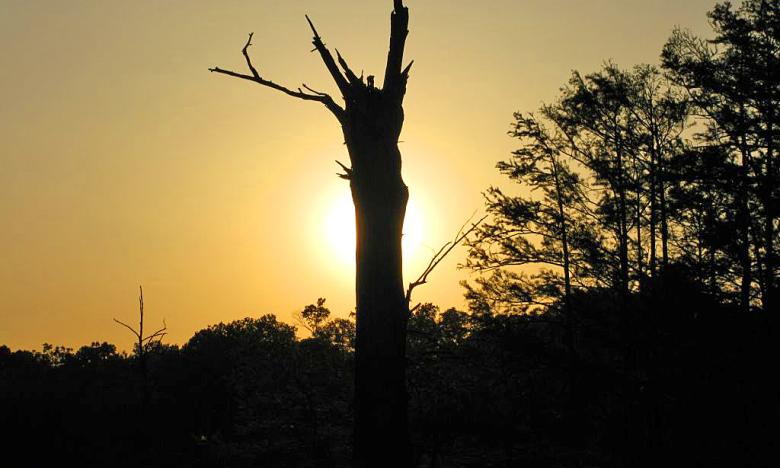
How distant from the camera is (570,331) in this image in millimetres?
21719

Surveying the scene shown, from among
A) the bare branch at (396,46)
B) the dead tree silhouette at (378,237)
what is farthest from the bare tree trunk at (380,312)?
the bare branch at (396,46)

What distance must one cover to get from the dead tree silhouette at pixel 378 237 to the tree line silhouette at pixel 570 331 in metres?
0.02

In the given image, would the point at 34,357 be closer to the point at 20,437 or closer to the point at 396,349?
the point at 20,437

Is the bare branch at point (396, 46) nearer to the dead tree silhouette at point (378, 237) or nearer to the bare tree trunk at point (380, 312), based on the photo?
the dead tree silhouette at point (378, 237)

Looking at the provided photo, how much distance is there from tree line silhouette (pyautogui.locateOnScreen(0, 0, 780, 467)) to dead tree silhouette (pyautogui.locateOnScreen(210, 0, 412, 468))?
2 cm

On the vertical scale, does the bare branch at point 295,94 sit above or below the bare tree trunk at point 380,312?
above

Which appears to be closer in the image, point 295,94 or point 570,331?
point 295,94

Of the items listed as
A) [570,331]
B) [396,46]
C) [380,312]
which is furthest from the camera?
[570,331]

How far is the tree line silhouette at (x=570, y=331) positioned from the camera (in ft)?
22.6

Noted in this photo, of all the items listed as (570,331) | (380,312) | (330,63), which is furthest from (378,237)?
(570,331)

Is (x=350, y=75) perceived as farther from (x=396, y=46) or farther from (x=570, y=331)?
(x=570, y=331)

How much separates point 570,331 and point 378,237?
52.8 feet

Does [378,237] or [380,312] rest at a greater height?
[378,237]

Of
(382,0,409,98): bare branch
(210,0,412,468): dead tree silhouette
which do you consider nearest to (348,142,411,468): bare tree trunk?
(210,0,412,468): dead tree silhouette
